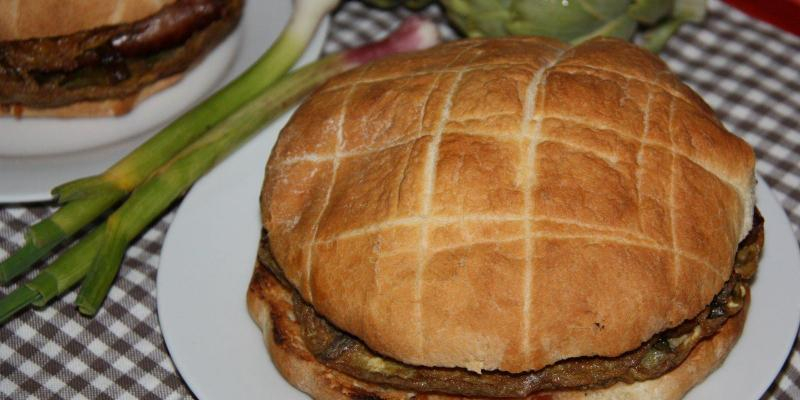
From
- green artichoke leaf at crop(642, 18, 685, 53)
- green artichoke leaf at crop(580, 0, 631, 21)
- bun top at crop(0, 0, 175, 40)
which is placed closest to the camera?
bun top at crop(0, 0, 175, 40)

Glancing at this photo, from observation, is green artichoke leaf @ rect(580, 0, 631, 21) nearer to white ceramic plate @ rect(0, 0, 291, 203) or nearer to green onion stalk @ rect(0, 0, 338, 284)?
green onion stalk @ rect(0, 0, 338, 284)

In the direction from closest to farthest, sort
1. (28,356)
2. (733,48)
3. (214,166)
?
1. (28,356)
2. (214,166)
3. (733,48)

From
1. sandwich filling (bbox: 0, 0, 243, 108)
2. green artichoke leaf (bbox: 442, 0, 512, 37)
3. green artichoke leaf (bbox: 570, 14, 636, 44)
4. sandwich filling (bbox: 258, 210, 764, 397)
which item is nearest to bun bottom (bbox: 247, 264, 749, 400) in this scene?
sandwich filling (bbox: 258, 210, 764, 397)

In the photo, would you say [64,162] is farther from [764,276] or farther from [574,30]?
[764,276]

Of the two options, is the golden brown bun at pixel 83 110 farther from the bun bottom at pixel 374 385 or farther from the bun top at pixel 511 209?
the bun bottom at pixel 374 385

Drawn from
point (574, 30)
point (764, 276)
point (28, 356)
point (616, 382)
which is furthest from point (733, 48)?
point (28, 356)

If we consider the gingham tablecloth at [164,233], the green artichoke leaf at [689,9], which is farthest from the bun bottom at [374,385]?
the green artichoke leaf at [689,9]

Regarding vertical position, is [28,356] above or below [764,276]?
below
